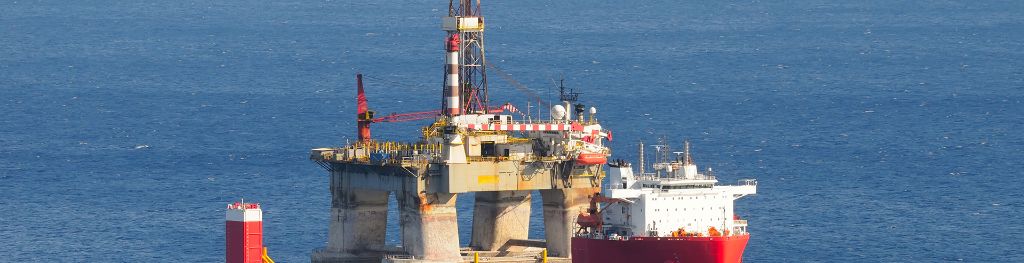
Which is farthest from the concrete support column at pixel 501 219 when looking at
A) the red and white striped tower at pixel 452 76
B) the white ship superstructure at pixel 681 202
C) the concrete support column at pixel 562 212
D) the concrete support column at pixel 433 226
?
the white ship superstructure at pixel 681 202

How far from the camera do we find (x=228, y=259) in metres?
116

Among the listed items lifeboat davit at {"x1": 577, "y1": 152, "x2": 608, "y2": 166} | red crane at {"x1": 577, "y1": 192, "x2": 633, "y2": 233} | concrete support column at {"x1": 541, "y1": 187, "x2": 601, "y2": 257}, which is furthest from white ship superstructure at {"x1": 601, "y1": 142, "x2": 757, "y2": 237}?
concrete support column at {"x1": 541, "y1": 187, "x2": 601, "y2": 257}

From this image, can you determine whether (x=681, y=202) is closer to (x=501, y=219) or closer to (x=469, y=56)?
(x=501, y=219)

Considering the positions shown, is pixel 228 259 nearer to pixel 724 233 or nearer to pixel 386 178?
pixel 386 178

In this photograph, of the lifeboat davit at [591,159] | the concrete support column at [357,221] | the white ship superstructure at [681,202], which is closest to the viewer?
the white ship superstructure at [681,202]

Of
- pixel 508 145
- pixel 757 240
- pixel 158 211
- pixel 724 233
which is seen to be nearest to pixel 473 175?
pixel 508 145

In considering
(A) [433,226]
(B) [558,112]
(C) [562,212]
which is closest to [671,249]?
(C) [562,212]

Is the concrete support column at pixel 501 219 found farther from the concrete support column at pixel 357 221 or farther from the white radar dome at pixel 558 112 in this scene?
the white radar dome at pixel 558 112

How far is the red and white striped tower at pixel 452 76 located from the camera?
129750 mm

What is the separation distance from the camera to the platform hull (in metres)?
124

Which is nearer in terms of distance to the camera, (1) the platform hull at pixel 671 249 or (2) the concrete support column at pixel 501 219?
(1) the platform hull at pixel 671 249

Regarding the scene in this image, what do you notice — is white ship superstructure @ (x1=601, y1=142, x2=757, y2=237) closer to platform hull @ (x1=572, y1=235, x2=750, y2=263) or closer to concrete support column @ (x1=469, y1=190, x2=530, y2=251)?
platform hull @ (x1=572, y1=235, x2=750, y2=263)

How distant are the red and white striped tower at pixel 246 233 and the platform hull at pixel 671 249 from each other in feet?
60.8

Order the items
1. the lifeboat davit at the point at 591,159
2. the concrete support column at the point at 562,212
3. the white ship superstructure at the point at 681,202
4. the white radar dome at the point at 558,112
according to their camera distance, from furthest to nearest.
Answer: the white radar dome at the point at 558,112
the concrete support column at the point at 562,212
the lifeboat davit at the point at 591,159
the white ship superstructure at the point at 681,202
